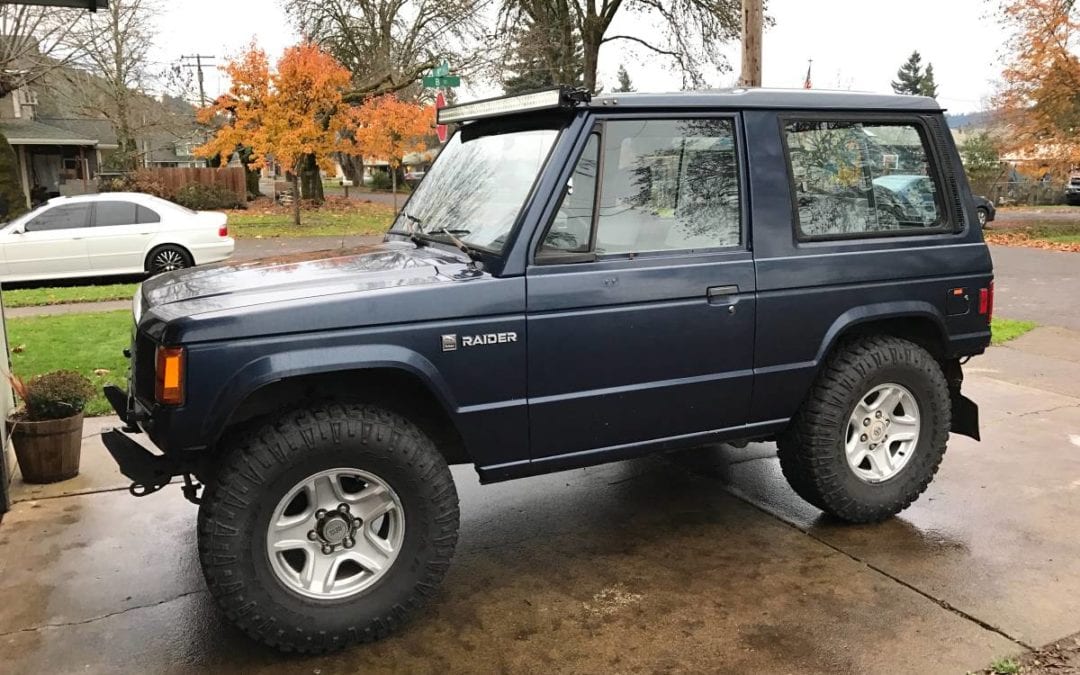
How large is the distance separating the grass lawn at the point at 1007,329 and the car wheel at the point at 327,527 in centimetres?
733

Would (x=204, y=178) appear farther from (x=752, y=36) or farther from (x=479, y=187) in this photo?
(x=479, y=187)

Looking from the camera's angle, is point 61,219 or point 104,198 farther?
point 104,198

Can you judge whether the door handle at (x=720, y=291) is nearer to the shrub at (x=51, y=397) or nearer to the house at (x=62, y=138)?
the shrub at (x=51, y=397)

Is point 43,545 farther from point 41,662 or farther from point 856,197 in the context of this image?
point 856,197

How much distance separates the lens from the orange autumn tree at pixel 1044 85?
20.0 metres

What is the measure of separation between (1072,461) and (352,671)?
448cm

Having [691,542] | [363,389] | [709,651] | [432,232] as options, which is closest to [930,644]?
[709,651]

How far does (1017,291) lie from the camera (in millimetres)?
12414

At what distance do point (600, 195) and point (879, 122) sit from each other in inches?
67.2

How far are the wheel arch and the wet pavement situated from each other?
781 millimetres

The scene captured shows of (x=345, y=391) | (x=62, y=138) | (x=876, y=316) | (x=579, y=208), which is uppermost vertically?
(x=62, y=138)

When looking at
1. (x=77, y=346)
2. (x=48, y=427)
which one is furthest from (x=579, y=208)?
(x=77, y=346)

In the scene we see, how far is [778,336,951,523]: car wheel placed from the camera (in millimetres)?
4039

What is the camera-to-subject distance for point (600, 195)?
351 centimetres
